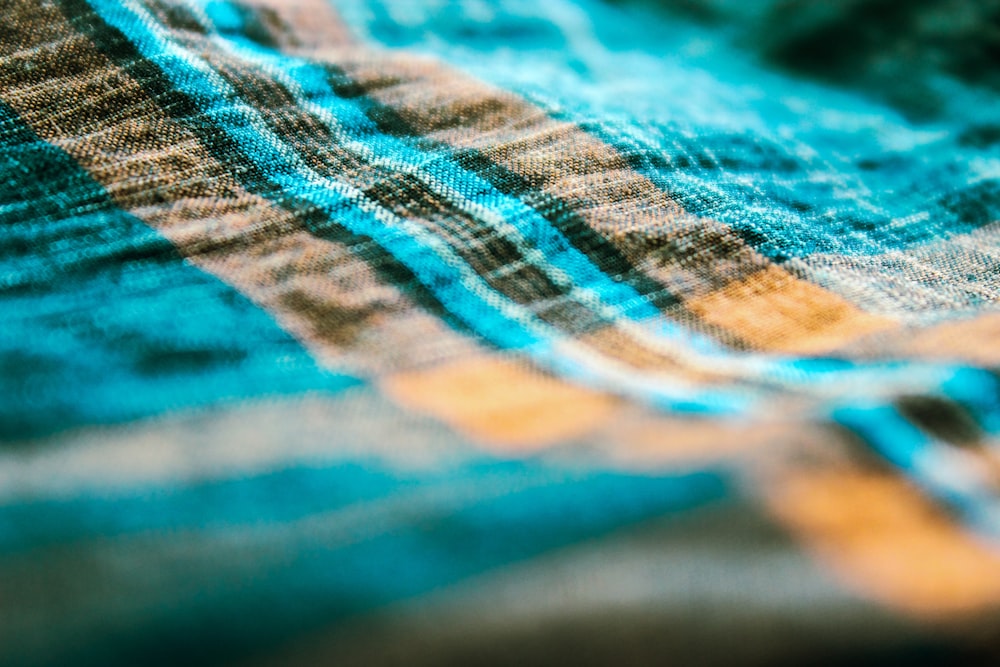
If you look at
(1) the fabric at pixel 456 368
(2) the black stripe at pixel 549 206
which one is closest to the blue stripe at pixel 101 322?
(1) the fabric at pixel 456 368

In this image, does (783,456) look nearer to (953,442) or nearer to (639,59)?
(953,442)

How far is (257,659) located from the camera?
194 mm

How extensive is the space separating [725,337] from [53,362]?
26cm

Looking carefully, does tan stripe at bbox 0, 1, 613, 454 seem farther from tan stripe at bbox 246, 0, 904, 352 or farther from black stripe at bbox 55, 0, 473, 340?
tan stripe at bbox 246, 0, 904, 352

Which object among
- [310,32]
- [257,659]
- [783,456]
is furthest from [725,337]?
[310,32]

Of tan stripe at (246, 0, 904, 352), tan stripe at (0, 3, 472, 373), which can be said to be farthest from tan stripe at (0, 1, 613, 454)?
tan stripe at (246, 0, 904, 352)

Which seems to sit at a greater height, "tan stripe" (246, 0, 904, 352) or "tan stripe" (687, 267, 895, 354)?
"tan stripe" (246, 0, 904, 352)

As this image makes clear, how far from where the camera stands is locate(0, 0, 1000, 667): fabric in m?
0.21

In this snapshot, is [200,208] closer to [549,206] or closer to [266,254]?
[266,254]

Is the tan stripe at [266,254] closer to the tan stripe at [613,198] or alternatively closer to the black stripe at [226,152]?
the black stripe at [226,152]

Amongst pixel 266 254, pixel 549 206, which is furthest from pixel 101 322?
pixel 549 206

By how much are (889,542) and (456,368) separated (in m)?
0.15

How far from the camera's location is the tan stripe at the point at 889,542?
0.72 feet

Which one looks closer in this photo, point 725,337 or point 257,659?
point 257,659
